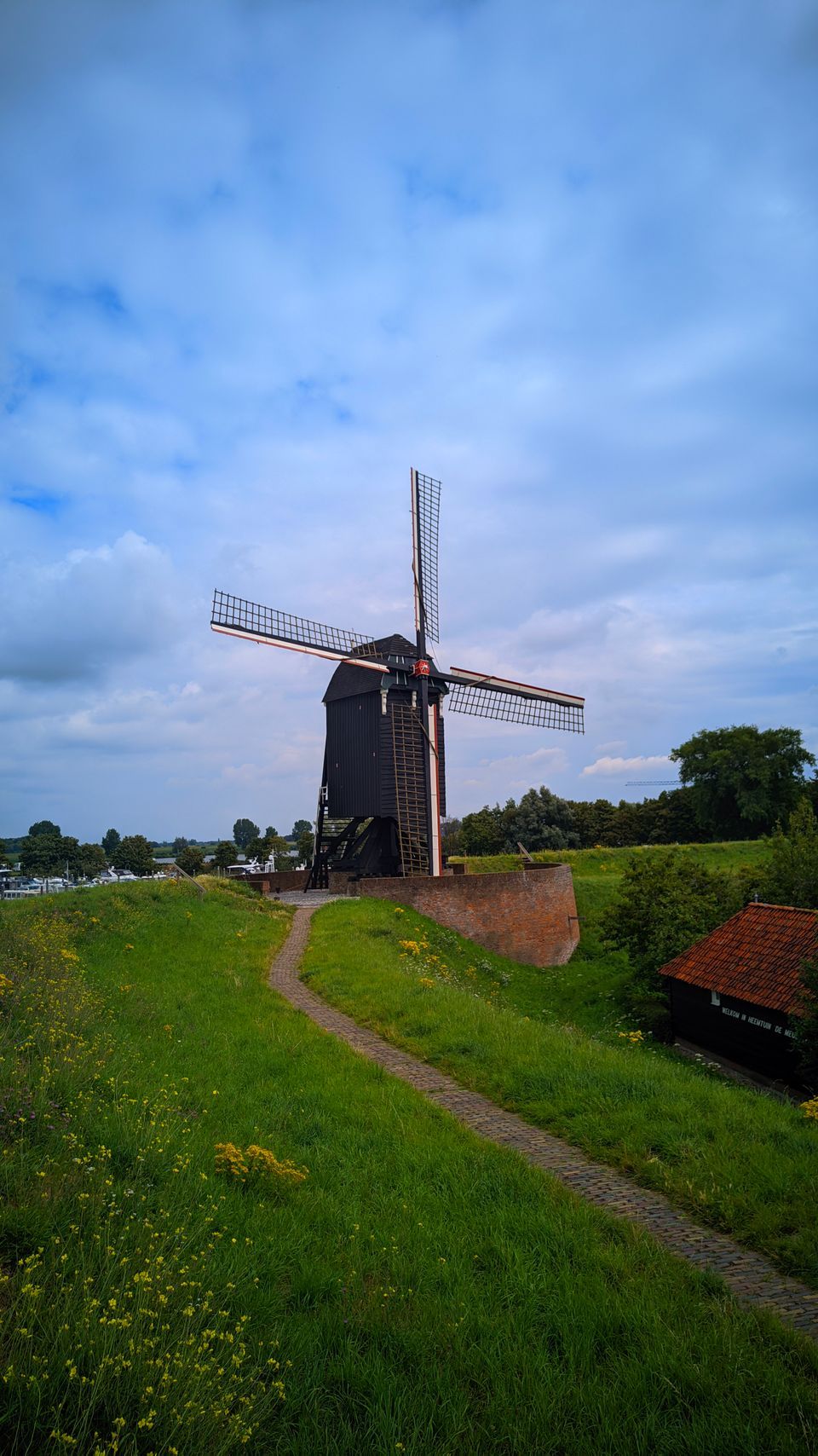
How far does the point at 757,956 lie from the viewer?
15344 mm

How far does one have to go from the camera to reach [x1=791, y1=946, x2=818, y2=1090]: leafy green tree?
40.4 ft

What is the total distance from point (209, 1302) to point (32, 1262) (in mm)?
1042

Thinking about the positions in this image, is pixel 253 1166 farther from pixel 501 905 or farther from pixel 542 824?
pixel 542 824

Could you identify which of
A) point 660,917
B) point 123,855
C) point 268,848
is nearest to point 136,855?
point 123,855

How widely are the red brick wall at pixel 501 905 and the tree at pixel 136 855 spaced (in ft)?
178

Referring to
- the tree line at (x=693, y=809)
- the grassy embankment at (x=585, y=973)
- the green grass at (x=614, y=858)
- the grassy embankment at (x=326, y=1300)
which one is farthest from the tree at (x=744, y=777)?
the grassy embankment at (x=326, y=1300)

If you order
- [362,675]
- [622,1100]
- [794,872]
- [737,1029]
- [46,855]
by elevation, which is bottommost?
[737,1029]

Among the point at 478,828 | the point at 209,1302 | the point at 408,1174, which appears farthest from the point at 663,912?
the point at 478,828

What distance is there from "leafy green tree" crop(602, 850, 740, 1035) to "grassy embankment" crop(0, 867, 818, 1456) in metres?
12.9

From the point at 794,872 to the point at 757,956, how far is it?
7.53 meters

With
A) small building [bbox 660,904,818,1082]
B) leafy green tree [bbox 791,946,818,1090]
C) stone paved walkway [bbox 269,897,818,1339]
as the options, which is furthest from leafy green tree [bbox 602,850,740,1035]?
stone paved walkway [bbox 269,897,818,1339]

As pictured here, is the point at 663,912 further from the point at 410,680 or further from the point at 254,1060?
the point at 254,1060

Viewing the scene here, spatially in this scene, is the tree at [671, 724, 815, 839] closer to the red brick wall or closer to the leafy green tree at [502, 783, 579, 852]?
the leafy green tree at [502, 783, 579, 852]

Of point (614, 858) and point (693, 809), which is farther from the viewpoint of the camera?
point (693, 809)
